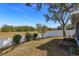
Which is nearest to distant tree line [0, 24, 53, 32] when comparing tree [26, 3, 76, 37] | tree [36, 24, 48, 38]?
tree [36, 24, 48, 38]

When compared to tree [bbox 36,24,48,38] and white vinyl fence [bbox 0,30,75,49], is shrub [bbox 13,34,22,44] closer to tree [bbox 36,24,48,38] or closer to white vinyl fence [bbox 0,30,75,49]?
white vinyl fence [bbox 0,30,75,49]

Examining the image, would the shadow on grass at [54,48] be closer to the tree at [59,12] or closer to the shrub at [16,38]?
the tree at [59,12]

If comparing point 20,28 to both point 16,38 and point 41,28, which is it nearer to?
point 16,38

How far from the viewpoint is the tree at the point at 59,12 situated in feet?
64.3

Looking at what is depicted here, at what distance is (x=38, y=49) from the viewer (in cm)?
1961

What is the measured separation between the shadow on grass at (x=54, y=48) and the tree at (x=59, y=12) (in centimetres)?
18

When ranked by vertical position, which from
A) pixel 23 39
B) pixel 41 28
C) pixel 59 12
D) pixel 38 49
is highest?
pixel 59 12

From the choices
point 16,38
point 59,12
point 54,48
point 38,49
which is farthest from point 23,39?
point 59,12

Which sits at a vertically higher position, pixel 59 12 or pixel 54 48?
pixel 59 12

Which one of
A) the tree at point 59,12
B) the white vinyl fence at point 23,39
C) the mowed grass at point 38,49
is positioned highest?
the tree at point 59,12

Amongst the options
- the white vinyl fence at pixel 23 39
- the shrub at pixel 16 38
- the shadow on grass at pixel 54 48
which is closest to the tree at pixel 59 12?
the white vinyl fence at pixel 23 39

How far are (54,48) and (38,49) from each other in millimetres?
257

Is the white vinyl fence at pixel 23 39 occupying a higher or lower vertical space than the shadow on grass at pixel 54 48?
higher

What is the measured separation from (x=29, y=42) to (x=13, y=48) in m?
0.27
